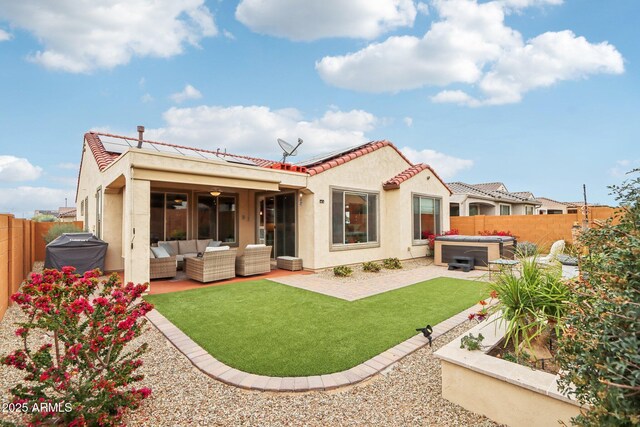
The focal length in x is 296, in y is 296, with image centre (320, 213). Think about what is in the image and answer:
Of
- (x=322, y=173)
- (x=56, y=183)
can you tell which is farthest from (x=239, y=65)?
(x=56, y=183)

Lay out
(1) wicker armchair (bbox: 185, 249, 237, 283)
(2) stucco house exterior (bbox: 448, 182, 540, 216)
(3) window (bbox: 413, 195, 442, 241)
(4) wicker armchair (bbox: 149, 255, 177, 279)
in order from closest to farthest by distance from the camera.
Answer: (1) wicker armchair (bbox: 185, 249, 237, 283)
(4) wicker armchair (bbox: 149, 255, 177, 279)
(3) window (bbox: 413, 195, 442, 241)
(2) stucco house exterior (bbox: 448, 182, 540, 216)

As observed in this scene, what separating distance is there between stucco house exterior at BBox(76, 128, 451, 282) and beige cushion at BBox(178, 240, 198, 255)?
0.78 m

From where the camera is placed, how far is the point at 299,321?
18.3 ft

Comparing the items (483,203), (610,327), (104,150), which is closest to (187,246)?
(104,150)

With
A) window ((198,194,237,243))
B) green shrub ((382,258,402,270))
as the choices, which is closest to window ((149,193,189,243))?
window ((198,194,237,243))

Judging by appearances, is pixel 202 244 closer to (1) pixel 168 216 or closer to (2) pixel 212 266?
(1) pixel 168 216

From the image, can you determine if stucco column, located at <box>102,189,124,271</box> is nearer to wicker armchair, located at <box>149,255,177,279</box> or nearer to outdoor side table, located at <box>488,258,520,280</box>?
wicker armchair, located at <box>149,255,177,279</box>

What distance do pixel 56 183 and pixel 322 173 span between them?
23.4m

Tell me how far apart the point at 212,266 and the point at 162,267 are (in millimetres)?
1846

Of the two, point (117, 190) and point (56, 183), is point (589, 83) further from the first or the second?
point (56, 183)

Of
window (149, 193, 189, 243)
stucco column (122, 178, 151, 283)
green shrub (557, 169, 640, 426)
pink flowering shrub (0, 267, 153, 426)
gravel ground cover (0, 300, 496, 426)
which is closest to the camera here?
green shrub (557, 169, 640, 426)

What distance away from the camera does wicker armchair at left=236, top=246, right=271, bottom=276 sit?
9844 millimetres

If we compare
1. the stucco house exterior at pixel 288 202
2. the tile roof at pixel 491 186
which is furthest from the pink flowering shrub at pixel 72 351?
the tile roof at pixel 491 186

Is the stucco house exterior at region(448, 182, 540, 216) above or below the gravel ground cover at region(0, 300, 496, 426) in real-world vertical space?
above
